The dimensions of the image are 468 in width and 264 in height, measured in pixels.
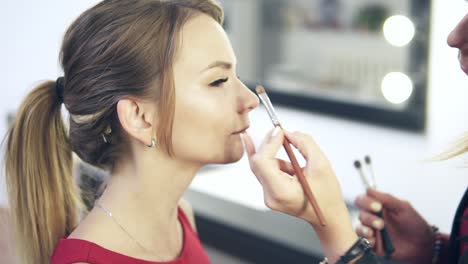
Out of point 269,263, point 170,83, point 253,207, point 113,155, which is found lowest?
A: point 269,263

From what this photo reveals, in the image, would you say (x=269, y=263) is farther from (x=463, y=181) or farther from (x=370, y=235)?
(x=370, y=235)

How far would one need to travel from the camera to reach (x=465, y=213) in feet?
2.98

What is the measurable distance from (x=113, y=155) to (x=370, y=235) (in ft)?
1.34

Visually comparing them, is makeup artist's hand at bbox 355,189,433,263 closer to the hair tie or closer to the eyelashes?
the eyelashes

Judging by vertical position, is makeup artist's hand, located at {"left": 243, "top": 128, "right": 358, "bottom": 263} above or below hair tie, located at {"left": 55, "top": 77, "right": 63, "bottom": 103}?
below

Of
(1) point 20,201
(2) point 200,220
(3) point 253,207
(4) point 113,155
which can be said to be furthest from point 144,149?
(2) point 200,220

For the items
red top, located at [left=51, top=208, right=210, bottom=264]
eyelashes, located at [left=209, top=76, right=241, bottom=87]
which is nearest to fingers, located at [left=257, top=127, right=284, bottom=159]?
eyelashes, located at [left=209, top=76, right=241, bottom=87]

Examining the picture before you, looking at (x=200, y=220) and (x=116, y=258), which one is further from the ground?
(x=116, y=258)

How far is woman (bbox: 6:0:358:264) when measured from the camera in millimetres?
870

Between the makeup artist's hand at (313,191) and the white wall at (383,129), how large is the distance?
58cm

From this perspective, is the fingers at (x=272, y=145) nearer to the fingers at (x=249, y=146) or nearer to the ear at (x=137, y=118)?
the fingers at (x=249, y=146)

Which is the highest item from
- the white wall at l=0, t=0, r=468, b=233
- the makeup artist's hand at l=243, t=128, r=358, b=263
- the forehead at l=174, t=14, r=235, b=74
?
the forehead at l=174, t=14, r=235, b=74

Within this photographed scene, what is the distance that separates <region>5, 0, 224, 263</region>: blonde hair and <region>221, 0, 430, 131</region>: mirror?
90 cm

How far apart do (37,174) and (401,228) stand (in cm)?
56
